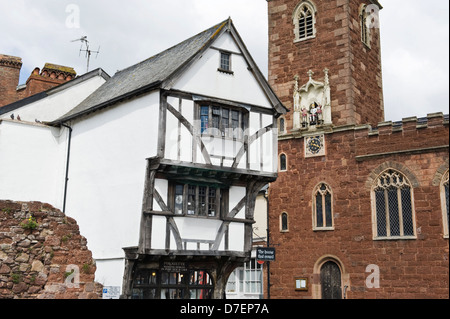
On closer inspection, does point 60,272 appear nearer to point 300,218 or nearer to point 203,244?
point 203,244

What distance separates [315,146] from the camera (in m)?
28.3

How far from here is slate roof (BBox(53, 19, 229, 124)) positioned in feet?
60.5

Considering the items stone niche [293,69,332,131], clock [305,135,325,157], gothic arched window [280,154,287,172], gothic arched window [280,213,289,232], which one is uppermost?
stone niche [293,69,332,131]

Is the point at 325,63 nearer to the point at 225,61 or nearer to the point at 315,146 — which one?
the point at 315,146

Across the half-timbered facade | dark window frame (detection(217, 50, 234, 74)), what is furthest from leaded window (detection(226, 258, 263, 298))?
dark window frame (detection(217, 50, 234, 74))

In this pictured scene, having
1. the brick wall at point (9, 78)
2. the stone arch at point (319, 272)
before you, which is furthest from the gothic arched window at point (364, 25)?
the brick wall at point (9, 78)

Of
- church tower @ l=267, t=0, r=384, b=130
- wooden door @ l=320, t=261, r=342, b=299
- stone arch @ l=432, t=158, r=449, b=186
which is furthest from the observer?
church tower @ l=267, t=0, r=384, b=130

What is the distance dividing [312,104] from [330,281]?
29.9 feet

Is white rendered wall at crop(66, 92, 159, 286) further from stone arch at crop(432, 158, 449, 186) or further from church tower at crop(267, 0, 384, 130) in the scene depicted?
stone arch at crop(432, 158, 449, 186)

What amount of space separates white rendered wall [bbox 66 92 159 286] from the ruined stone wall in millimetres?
1624

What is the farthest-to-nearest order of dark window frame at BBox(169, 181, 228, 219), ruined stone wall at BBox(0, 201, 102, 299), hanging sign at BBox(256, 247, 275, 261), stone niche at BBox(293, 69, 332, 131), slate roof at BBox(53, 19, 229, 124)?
Answer: stone niche at BBox(293, 69, 332, 131)
hanging sign at BBox(256, 247, 275, 261)
slate roof at BBox(53, 19, 229, 124)
dark window frame at BBox(169, 181, 228, 219)
ruined stone wall at BBox(0, 201, 102, 299)

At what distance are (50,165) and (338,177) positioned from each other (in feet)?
44.2

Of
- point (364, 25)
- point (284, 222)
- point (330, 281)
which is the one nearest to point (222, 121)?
point (284, 222)

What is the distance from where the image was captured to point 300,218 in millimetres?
27891
